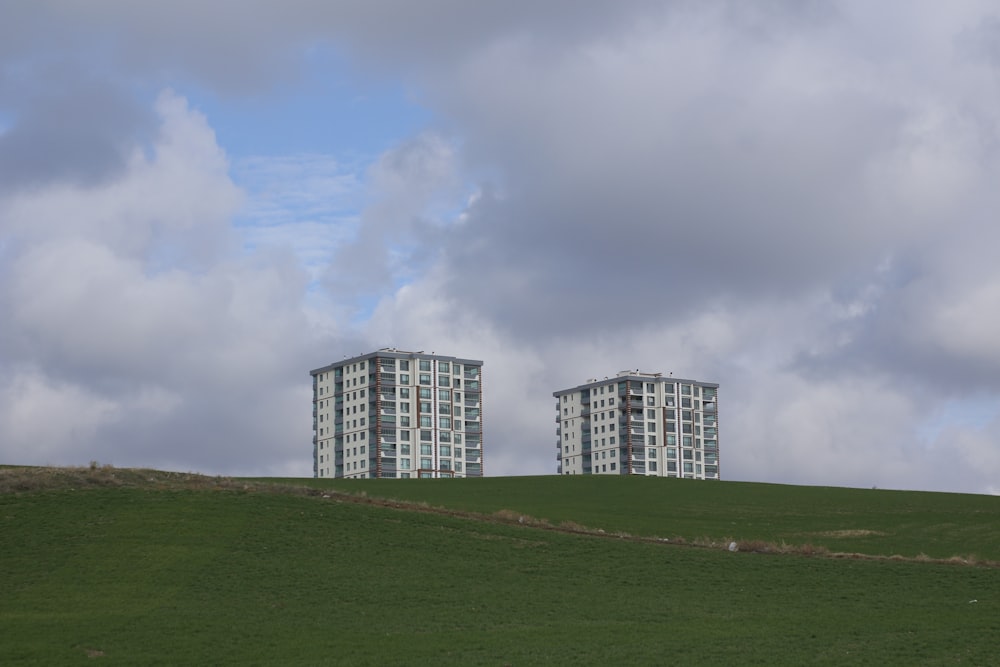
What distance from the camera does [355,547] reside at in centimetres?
5716

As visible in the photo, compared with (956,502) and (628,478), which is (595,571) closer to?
(956,502)

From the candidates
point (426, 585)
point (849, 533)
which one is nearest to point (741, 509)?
point (849, 533)

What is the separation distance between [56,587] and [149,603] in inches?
209

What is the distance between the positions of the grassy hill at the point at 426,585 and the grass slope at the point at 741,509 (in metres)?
0.63

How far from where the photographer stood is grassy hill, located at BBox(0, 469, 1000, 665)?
127ft

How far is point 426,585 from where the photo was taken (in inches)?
1981

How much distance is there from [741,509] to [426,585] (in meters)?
40.3

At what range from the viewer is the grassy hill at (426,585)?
3878 cm

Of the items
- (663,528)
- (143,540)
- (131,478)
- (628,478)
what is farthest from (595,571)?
(628,478)

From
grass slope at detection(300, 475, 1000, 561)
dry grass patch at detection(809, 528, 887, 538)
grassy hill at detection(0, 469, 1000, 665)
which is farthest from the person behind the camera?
dry grass patch at detection(809, 528, 887, 538)

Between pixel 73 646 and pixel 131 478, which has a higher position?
pixel 131 478

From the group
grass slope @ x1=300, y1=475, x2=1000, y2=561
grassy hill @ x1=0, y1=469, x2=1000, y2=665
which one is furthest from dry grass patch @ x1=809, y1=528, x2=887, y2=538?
grassy hill @ x1=0, y1=469, x2=1000, y2=665

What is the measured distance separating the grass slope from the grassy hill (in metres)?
0.63

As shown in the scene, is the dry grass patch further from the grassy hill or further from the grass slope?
the grassy hill
